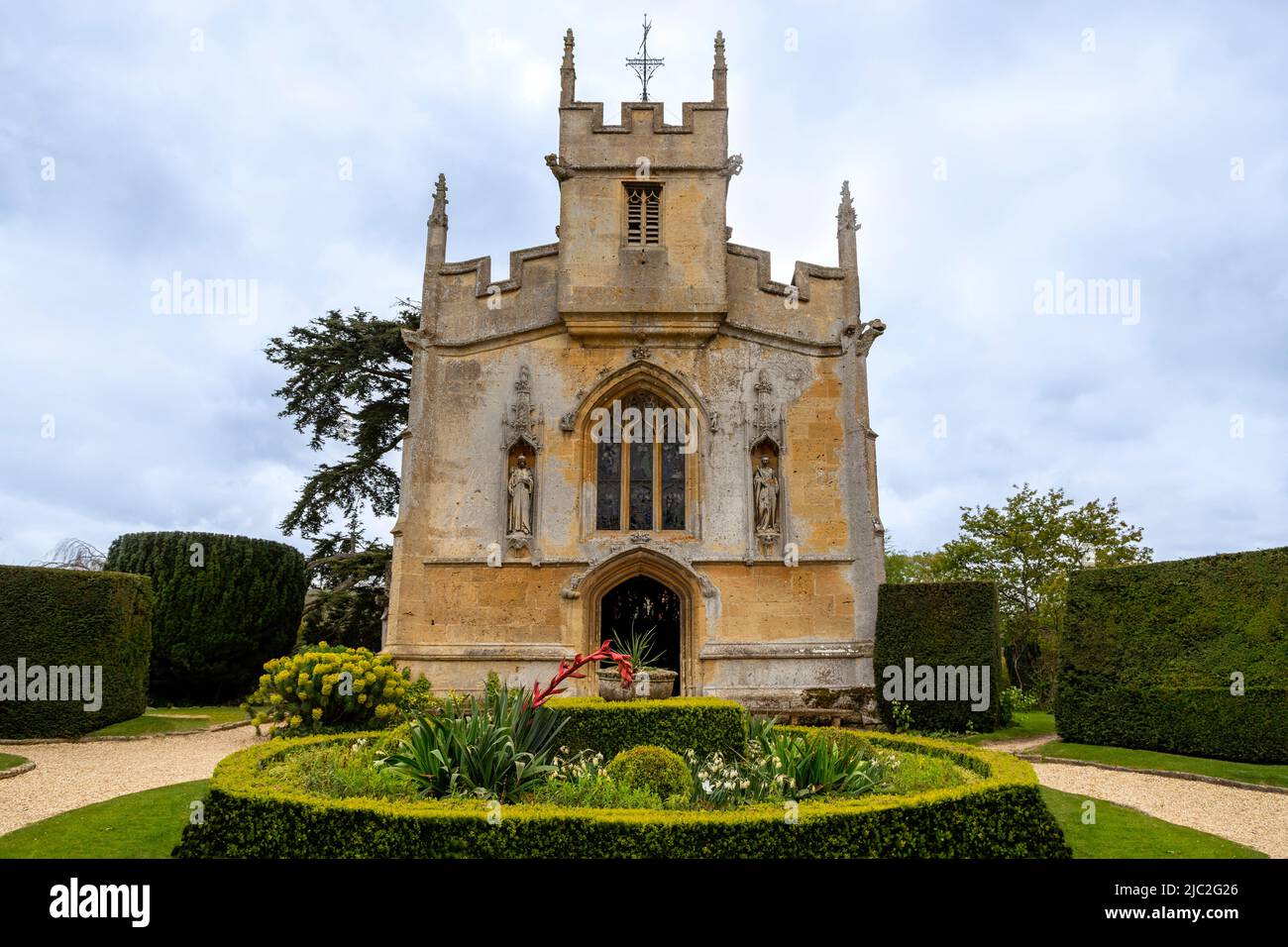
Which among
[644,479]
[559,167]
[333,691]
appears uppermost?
[559,167]

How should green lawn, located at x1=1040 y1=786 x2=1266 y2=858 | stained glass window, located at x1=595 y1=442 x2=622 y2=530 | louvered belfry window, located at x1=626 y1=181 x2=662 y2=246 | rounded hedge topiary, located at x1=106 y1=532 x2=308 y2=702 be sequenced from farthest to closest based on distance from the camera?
rounded hedge topiary, located at x1=106 y1=532 x2=308 y2=702 → louvered belfry window, located at x1=626 y1=181 x2=662 y2=246 → stained glass window, located at x1=595 y1=442 x2=622 y2=530 → green lawn, located at x1=1040 y1=786 x2=1266 y2=858

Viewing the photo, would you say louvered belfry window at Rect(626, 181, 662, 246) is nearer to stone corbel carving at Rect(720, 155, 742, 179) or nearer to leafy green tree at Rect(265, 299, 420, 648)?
stone corbel carving at Rect(720, 155, 742, 179)

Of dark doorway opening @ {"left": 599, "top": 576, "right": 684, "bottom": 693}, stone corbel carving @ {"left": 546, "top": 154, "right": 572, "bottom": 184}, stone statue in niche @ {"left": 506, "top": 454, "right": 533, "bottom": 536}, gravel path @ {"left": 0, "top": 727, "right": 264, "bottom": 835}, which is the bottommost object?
gravel path @ {"left": 0, "top": 727, "right": 264, "bottom": 835}

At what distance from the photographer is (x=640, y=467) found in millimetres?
17047

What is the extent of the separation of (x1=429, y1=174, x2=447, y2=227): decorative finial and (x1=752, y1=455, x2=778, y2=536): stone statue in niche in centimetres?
842

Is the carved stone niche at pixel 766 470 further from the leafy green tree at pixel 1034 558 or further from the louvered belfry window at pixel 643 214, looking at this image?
the leafy green tree at pixel 1034 558

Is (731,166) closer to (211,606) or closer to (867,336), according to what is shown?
(867,336)

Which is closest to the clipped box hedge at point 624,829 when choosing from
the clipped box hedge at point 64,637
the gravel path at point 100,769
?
the gravel path at point 100,769

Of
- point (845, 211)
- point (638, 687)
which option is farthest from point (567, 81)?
point (638, 687)

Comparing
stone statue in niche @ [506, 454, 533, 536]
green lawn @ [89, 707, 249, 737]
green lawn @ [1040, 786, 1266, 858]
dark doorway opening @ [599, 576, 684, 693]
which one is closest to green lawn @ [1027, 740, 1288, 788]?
green lawn @ [1040, 786, 1266, 858]

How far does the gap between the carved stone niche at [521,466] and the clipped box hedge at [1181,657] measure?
989 cm

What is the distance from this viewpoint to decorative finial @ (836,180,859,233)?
17922 mm

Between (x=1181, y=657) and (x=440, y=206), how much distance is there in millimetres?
15980

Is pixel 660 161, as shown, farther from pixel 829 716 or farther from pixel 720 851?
pixel 720 851
